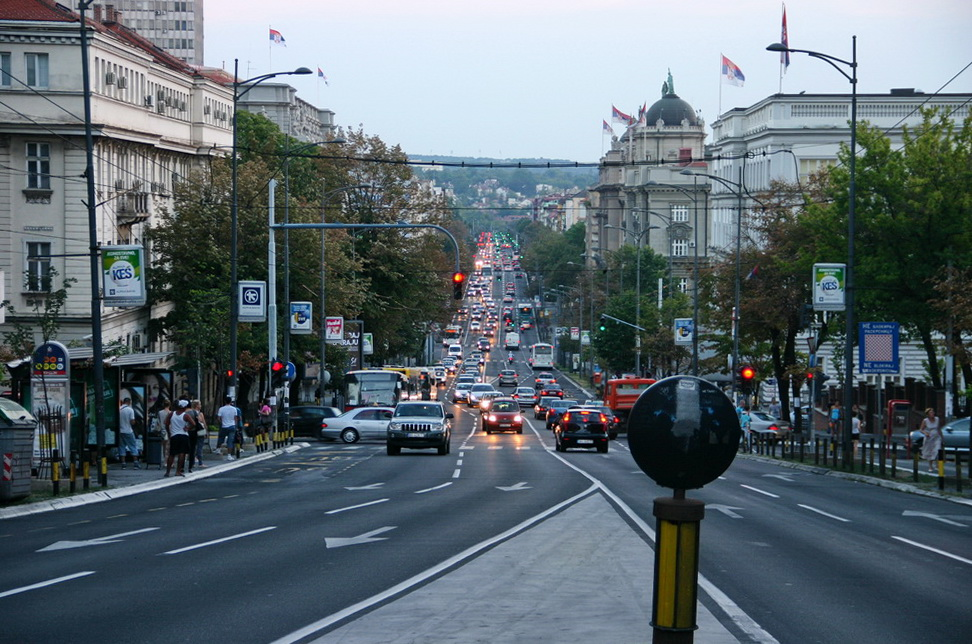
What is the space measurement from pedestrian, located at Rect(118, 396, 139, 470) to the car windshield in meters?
10.4

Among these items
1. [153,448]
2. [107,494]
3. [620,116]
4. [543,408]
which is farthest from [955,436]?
[620,116]

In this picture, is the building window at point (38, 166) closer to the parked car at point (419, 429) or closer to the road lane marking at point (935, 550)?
the parked car at point (419, 429)

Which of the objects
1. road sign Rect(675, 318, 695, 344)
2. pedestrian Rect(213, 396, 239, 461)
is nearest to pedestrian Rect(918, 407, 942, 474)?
pedestrian Rect(213, 396, 239, 461)

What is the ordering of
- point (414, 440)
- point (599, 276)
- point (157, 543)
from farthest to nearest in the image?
point (599, 276), point (414, 440), point (157, 543)

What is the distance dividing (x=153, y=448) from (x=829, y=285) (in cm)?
1992

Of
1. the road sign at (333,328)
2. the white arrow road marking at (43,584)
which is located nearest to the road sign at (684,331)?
the road sign at (333,328)

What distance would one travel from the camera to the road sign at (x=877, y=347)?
36.6 metres

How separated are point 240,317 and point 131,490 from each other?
1755 cm

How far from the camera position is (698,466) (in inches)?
267

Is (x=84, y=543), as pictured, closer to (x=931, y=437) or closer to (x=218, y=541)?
(x=218, y=541)

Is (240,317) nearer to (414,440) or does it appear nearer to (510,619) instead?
(414,440)

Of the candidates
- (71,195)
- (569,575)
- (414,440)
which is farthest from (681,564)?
(71,195)

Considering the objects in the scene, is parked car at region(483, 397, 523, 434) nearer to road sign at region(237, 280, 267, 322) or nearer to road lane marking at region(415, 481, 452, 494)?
Answer: road sign at region(237, 280, 267, 322)

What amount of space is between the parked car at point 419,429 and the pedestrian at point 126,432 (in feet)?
31.8
